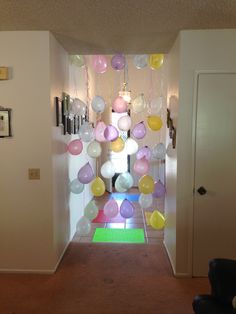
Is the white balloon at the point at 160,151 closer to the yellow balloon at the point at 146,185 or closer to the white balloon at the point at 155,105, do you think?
the yellow balloon at the point at 146,185

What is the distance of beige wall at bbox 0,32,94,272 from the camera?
271 cm

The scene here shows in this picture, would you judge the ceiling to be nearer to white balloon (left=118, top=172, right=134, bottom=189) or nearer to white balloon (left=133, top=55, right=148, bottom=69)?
white balloon (left=133, top=55, right=148, bottom=69)

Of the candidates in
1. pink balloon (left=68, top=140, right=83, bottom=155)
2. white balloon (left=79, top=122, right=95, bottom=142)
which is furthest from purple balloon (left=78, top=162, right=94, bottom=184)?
white balloon (left=79, top=122, right=95, bottom=142)

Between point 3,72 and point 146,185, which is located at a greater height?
point 3,72

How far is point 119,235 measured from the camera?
3.95 meters

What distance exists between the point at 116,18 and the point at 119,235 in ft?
9.23

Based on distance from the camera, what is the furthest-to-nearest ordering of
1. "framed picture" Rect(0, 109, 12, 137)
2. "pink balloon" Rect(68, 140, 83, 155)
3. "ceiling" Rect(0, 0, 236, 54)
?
"pink balloon" Rect(68, 140, 83, 155) < "framed picture" Rect(0, 109, 12, 137) < "ceiling" Rect(0, 0, 236, 54)

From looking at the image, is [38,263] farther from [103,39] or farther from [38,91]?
[103,39]

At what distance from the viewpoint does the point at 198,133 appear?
8.86 feet

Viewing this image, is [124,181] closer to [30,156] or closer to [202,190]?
[202,190]

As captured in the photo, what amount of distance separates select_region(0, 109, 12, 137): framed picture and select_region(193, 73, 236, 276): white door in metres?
1.87

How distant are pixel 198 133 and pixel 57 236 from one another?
1862 mm

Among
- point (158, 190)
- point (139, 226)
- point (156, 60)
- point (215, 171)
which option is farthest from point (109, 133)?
point (139, 226)

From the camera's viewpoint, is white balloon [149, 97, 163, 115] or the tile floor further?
the tile floor
